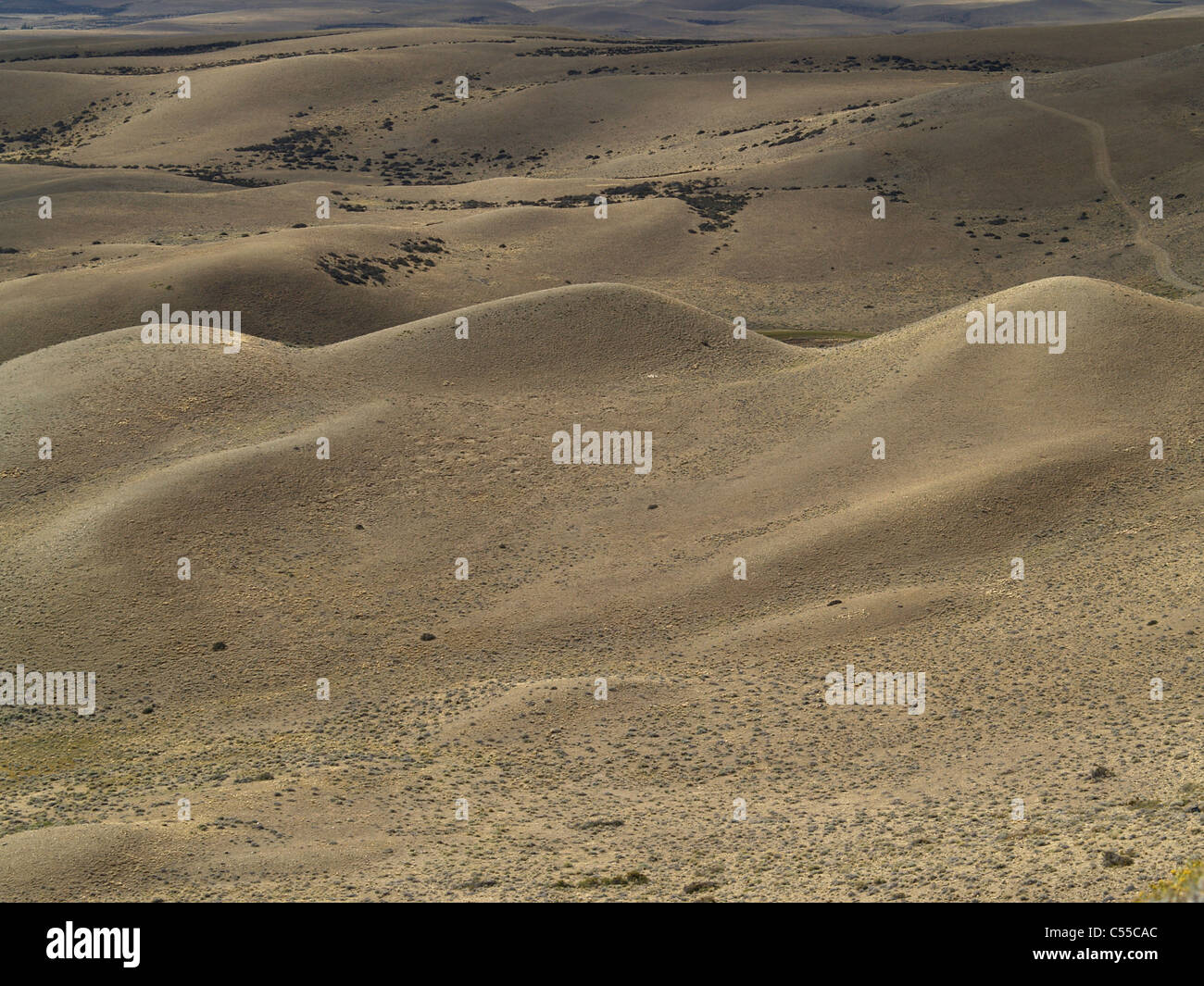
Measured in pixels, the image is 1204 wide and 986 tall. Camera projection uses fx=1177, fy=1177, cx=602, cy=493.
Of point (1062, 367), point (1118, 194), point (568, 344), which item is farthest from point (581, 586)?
point (1118, 194)

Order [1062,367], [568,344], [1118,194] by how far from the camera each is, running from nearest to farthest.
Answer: [1062,367], [568,344], [1118,194]

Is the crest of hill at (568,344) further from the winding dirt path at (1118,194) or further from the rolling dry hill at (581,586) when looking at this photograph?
the winding dirt path at (1118,194)

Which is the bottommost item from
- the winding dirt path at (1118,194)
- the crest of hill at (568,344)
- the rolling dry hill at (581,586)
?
the rolling dry hill at (581,586)

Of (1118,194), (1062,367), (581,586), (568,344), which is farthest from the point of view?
(1118,194)

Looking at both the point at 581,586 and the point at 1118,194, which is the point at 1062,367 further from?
the point at 1118,194

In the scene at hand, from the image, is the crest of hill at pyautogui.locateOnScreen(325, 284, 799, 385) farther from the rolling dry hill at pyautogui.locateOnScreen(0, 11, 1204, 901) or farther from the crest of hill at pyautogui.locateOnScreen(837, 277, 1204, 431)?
the crest of hill at pyautogui.locateOnScreen(837, 277, 1204, 431)

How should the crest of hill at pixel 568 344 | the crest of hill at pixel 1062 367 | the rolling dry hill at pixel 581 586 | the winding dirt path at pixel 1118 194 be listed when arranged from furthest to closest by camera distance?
the winding dirt path at pixel 1118 194
the crest of hill at pixel 568 344
the crest of hill at pixel 1062 367
the rolling dry hill at pixel 581 586

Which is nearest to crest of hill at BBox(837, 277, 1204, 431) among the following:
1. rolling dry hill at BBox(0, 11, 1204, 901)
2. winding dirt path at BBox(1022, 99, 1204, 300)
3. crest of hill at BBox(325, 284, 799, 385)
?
rolling dry hill at BBox(0, 11, 1204, 901)

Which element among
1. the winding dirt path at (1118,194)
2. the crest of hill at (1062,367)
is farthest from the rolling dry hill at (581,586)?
the winding dirt path at (1118,194)
